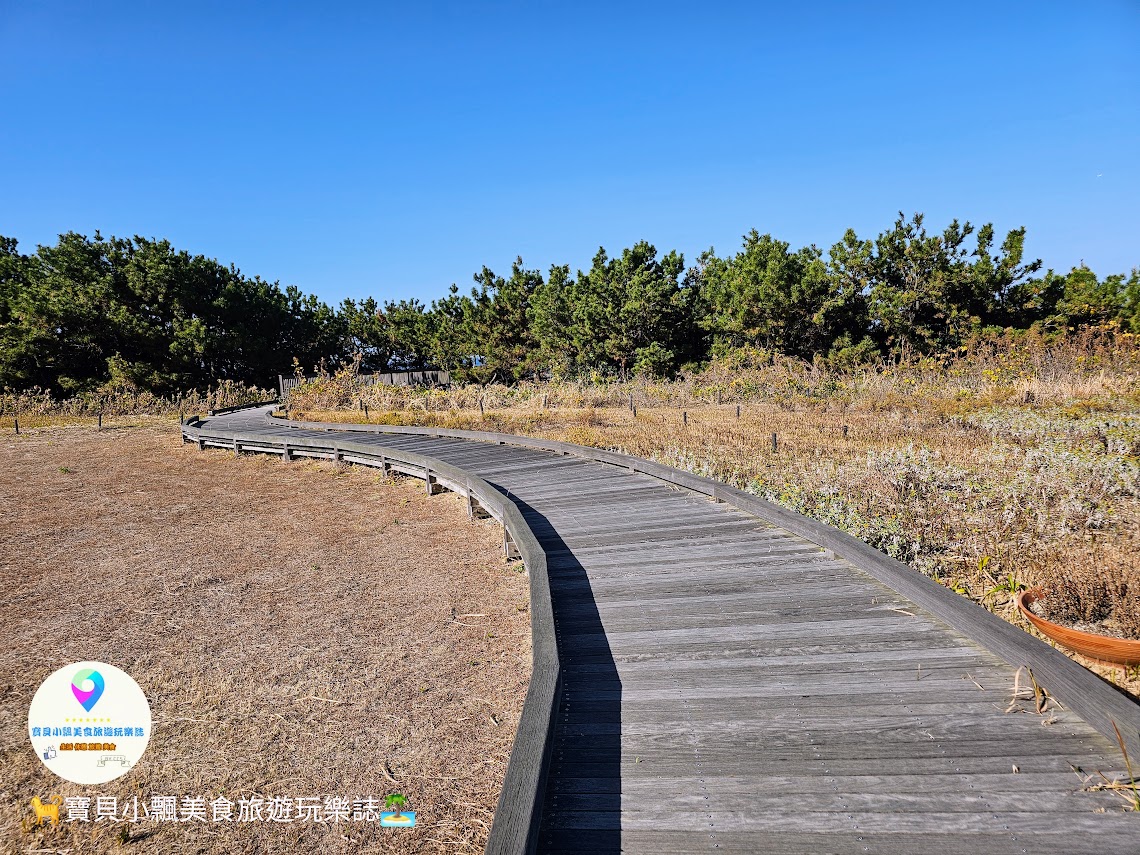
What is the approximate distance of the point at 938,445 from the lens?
9406 millimetres

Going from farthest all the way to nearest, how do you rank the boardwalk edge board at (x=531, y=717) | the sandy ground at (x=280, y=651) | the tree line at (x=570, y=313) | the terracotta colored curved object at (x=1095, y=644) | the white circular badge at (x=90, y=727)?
the tree line at (x=570, y=313) < the white circular badge at (x=90, y=727) < the sandy ground at (x=280, y=651) < the terracotta colored curved object at (x=1095, y=644) < the boardwalk edge board at (x=531, y=717)

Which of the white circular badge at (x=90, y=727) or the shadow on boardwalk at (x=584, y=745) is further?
the white circular badge at (x=90, y=727)

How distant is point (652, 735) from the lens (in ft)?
9.77

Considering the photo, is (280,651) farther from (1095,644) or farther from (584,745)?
(1095,644)

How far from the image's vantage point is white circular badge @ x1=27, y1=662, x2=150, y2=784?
3.96 meters

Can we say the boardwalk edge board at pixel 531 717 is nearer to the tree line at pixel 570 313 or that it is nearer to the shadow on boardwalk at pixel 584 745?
the shadow on boardwalk at pixel 584 745

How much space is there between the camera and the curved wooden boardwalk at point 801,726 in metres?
2.32

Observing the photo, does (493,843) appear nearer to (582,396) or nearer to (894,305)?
(582,396)

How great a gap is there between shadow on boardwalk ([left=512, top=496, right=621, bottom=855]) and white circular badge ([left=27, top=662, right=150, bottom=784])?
10.4 ft

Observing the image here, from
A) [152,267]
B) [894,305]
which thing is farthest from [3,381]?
[894,305]

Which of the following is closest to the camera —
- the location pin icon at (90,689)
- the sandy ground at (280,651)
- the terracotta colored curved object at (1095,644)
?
the terracotta colored curved object at (1095,644)

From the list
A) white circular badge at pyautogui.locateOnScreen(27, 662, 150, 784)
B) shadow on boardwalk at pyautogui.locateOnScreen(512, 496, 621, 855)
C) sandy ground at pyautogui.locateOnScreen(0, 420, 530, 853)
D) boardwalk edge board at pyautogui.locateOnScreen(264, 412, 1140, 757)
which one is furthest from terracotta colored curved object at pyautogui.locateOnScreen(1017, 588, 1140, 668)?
white circular badge at pyautogui.locateOnScreen(27, 662, 150, 784)

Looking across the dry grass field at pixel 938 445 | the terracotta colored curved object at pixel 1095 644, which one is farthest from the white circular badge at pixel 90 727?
the dry grass field at pixel 938 445

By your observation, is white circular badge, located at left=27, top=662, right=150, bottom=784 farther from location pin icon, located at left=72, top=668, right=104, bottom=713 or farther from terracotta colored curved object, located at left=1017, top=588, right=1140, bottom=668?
A: terracotta colored curved object, located at left=1017, top=588, right=1140, bottom=668
